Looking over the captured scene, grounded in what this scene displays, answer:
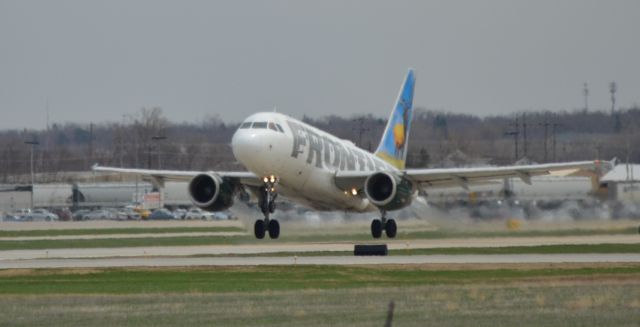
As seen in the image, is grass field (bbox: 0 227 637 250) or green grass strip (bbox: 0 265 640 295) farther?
grass field (bbox: 0 227 637 250)

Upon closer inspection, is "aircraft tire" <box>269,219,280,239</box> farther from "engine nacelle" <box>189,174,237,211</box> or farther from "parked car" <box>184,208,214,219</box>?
"parked car" <box>184,208,214,219</box>

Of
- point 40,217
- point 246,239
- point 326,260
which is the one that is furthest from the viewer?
point 40,217

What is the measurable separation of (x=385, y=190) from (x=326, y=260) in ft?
40.3

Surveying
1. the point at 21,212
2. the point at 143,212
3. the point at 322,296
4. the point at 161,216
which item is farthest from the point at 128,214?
the point at 322,296

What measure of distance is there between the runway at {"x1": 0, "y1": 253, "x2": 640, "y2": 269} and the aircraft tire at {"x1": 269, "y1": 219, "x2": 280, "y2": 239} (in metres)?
7.84

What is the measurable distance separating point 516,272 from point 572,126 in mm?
139619

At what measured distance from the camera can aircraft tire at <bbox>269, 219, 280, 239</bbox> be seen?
177 feet

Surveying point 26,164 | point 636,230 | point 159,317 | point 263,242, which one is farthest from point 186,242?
point 26,164

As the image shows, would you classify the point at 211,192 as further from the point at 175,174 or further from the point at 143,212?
the point at 143,212

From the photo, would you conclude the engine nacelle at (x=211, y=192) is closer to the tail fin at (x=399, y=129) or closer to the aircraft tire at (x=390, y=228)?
the aircraft tire at (x=390, y=228)

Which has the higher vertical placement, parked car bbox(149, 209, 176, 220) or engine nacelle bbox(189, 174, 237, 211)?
engine nacelle bbox(189, 174, 237, 211)

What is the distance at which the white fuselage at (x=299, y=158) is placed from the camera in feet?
164

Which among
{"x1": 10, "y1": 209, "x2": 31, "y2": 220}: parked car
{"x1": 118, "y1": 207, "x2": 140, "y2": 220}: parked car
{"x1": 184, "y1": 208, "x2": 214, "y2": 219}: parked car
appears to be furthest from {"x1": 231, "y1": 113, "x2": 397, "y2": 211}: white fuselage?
{"x1": 10, "y1": 209, "x2": 31, "y2": 220}: parked car

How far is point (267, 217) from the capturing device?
53.6 m
